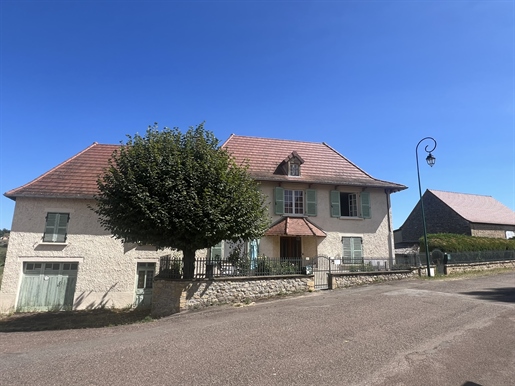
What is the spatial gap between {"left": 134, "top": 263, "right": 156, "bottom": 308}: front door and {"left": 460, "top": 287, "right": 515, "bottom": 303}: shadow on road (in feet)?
45.2

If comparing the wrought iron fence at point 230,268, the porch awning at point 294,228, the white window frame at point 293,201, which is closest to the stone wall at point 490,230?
the porch awning at point 294,228

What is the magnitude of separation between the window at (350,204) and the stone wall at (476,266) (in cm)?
592

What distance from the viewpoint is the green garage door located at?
14.6 m

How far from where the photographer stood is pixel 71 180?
16406mm

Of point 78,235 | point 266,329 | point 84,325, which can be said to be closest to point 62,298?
point 78,235

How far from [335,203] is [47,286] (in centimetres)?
1539

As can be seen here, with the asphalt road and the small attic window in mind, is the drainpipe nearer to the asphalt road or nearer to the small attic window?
the small attic window

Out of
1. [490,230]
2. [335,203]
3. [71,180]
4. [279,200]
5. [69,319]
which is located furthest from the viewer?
[490,230]

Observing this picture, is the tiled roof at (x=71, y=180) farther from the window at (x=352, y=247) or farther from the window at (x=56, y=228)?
the window at (x=352, y=247)

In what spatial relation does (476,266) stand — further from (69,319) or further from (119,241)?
(69,319)

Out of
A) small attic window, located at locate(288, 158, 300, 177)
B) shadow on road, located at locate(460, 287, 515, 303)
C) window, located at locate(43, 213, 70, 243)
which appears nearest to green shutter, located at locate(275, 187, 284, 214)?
small attic window, located at locate(288, 158, 300, 177)

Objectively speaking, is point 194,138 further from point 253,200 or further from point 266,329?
point 266,329

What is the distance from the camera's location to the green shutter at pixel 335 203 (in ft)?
58.3

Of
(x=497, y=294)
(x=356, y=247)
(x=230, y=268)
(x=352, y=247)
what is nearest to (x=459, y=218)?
(x=356, y=247)
